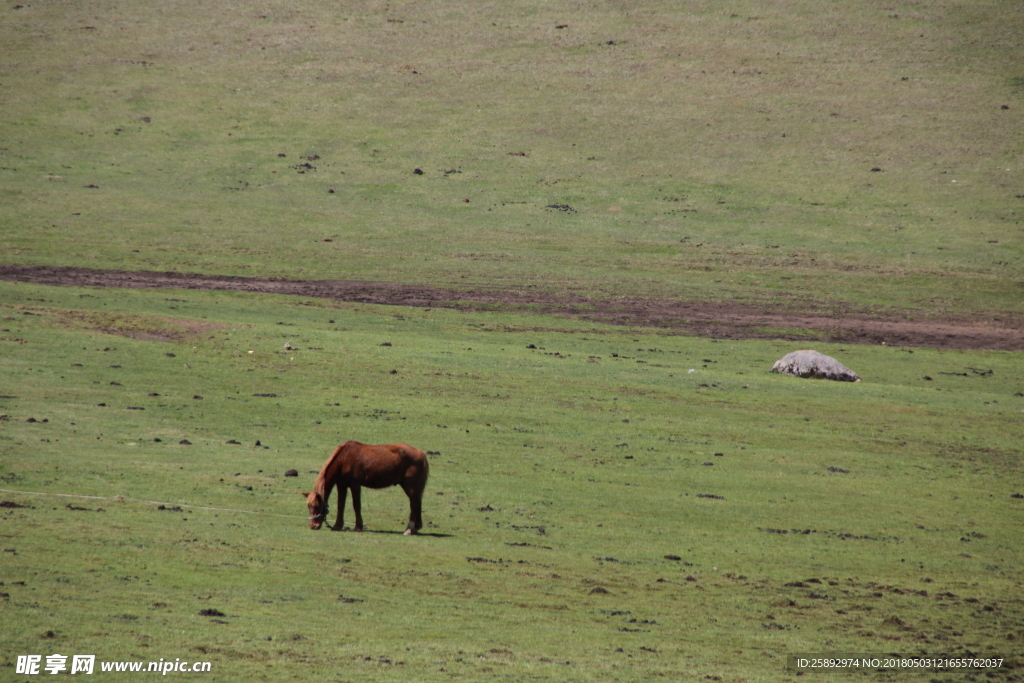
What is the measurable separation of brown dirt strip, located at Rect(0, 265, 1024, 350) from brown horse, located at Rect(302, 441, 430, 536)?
22.7 metres

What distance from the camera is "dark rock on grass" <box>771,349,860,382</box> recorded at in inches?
1141

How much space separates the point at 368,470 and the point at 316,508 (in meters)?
0.92

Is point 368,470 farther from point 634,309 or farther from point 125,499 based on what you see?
point 634,309

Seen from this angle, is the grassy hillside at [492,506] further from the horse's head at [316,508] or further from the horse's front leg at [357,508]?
the horse's front leg at [357,508]

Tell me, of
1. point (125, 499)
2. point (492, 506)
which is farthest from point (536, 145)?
point (125, 499)

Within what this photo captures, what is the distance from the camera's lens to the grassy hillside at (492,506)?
10961 mm

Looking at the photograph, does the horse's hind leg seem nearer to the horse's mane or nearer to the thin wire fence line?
the horse's mane

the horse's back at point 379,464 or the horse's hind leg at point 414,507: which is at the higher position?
the horse's back at point 379,464

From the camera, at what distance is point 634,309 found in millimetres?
39344

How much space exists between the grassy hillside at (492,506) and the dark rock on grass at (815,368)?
0.59 meters

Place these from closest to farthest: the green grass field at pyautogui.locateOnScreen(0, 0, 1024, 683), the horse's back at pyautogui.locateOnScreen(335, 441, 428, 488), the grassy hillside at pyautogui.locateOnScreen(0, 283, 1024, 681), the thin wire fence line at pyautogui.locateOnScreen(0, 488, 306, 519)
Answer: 1. the grassy hillside at pyautogui.locateOnScreen(0, 283, 1024, 681)
2. the green grass field at pyautogui.locateOnScreen(0, 0, 1024, 683)
3. the horse's back at pyautogui.locateOnScreen(335, 441, 428, 488)
4. the thin wire fence line at pyautogui.locateOnScreen(0, 488, 306, 519)

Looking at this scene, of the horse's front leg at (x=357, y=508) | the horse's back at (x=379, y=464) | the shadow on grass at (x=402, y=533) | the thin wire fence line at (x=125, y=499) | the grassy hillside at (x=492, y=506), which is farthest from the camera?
the thin wire fence line at (x=125, y=499)

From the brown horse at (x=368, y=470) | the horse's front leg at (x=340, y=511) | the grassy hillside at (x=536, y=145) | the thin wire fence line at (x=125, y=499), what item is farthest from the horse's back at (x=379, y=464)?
the grassy hillside at (x=536, y=145)

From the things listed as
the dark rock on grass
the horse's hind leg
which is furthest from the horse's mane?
the dark rock on grass
